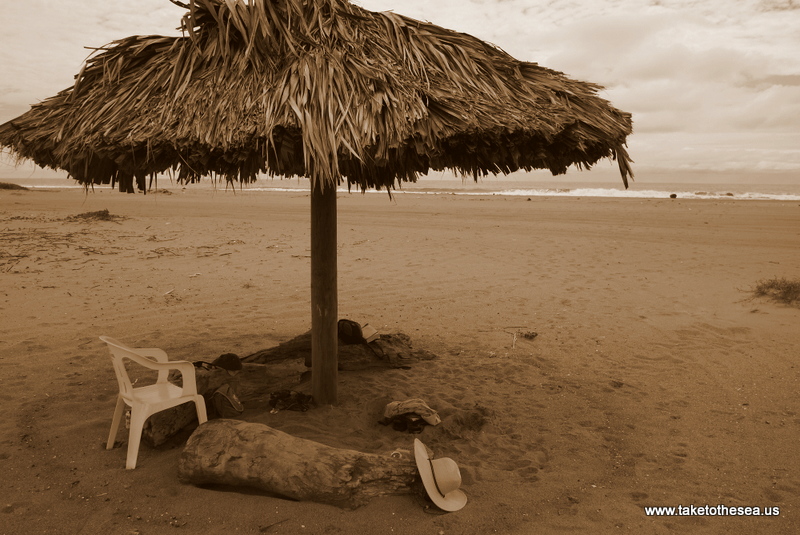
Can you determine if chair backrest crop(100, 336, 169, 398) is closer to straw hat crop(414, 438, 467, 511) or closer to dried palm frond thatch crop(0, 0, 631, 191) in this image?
dried palm frond thatch crop(0, 0, 631, 191)

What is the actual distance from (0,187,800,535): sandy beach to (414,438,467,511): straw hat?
90 mm

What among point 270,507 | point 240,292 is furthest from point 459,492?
point 240,292

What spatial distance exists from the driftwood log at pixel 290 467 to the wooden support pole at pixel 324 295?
996 mm

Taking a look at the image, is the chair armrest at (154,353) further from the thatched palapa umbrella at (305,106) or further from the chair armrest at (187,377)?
the thatched palapa umbrella at (305,106)

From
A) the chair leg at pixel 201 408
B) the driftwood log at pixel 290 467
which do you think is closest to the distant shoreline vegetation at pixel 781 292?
the driftwood log at pixel 290 467

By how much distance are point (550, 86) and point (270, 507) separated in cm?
280

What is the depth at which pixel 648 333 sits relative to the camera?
20.2ft

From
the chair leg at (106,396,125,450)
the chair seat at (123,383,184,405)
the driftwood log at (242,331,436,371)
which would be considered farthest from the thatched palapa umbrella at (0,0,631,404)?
the driftwood log at (242,331,436,371)

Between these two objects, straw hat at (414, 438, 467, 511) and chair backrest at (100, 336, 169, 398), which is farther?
chair backrest at (100, 336, 169, 398)

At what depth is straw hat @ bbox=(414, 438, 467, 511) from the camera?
2.79 meters

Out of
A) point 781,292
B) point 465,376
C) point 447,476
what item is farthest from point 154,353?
point 781,292

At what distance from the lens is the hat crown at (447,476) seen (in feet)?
9.19

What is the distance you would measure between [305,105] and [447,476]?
1960mm

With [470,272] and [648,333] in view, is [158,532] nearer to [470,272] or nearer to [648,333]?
[648,333]
